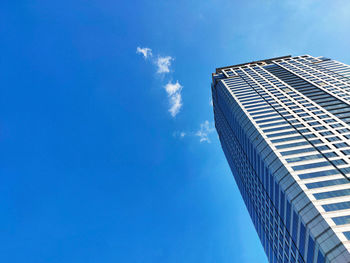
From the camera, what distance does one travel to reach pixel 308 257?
31188mm

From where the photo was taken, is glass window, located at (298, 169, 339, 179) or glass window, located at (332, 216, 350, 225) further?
glass window, located at (298, 169, 339, 179)

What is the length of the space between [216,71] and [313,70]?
153 feet

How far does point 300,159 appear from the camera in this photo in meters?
37.2

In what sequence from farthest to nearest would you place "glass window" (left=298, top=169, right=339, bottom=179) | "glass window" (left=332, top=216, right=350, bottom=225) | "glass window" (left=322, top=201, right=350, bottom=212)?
"glass window" (left=298, top=169, right=339, bottom=179) → "glass window" (left=322, top=201, right=350, bottom=212) → "glass window" (left=332, top=216, right=350, bottom=225)

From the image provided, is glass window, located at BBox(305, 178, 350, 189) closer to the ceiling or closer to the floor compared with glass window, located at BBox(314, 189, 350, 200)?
closer to the ceiling

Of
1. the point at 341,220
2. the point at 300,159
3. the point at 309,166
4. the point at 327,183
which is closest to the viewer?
the point at 341,220

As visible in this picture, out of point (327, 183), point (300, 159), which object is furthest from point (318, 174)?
point (300, 159)

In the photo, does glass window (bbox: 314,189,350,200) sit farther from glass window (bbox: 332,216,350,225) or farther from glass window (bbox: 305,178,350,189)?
glass window (bbox: 332,216,350,225)

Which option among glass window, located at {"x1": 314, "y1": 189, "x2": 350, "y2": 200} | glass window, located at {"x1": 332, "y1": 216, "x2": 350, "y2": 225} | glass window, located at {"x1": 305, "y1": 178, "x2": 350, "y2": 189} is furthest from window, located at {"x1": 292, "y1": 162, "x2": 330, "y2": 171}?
glass window, located at {"x1": 332, "y1": 216, "x2": 350, "y2": 225}

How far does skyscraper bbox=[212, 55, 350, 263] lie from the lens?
28.0m

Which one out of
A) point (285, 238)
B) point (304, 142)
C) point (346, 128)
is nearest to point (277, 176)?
point (304, 142)

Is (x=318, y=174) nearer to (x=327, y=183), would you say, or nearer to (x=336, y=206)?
(x=327, y=183)

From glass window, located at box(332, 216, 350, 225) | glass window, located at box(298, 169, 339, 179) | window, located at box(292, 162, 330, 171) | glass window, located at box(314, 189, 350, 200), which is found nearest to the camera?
glass window, located at box(332, 216, 350, 225)

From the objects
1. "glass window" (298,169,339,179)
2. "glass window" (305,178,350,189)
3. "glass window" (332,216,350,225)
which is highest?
"glass window" (298,169,339,179)
